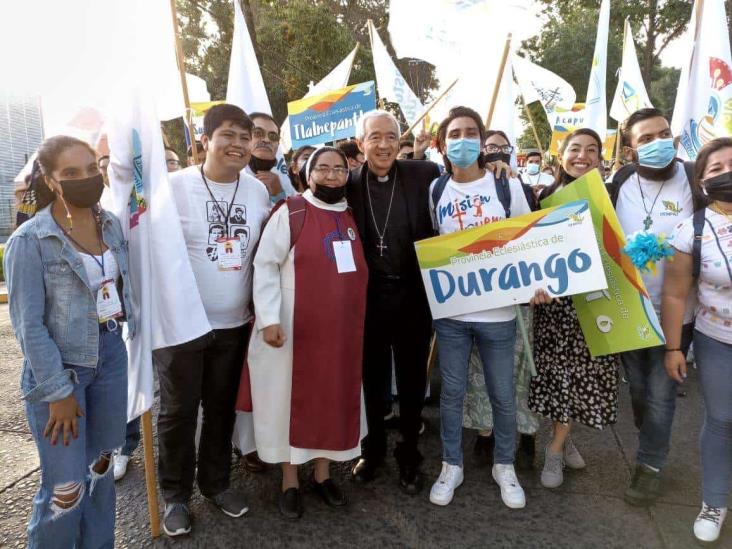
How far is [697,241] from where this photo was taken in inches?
86.9

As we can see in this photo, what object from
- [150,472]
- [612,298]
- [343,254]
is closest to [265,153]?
[343,254]

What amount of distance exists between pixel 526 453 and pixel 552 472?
24 cm

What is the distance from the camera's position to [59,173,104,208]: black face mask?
186cm

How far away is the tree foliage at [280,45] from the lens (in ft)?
54.7

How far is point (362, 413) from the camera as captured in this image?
2.82m

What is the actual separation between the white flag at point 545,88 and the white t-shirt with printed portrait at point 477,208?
22.2ft

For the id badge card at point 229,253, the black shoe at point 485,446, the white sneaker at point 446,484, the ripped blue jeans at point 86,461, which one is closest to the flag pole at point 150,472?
the ripped blue jeans at point 86,461

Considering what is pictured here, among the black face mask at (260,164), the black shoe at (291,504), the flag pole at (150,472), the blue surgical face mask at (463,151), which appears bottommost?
the black shoe at (291,504)

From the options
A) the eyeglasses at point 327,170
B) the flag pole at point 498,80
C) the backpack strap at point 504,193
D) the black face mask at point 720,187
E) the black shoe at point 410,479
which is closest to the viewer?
the black face mask at point 720,187

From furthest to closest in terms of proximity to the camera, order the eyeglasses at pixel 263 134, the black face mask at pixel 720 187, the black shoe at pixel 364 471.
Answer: the eyeglasses at pixel 263 134, the black shoe at pixel 364 471, the black face mask at pixel 720 187

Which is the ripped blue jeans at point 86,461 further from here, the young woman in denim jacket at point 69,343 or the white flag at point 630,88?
the white flag at point 630,88

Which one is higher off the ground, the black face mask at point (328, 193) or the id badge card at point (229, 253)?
the black face mask at point (328, 193)

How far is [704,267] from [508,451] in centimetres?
136

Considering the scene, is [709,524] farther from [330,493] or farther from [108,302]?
[108,302]
